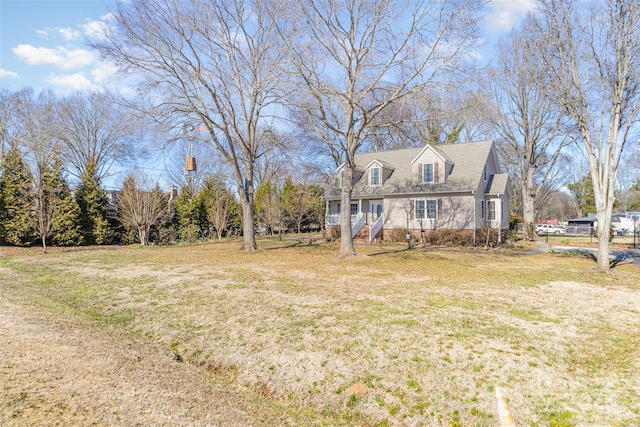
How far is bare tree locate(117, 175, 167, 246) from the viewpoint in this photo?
20.0 m

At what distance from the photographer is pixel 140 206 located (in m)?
20.1

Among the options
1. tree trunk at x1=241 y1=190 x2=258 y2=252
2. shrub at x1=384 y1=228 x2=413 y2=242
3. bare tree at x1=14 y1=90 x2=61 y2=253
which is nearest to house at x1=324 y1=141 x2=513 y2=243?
shrub at x1=384 y1=228 x2=413 y2=242

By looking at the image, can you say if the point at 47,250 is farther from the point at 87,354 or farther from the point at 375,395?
the point at 375,395

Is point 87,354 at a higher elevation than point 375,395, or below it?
higher

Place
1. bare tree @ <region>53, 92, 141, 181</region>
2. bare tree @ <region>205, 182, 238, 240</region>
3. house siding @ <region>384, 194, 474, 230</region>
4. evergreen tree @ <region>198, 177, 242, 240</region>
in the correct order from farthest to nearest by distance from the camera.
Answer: bare tree @ <region>53, 92, 141, 181</region> → evergreen tree @ <region>198, 177, 242, 240</region> → bare tree @ <region>205, 182, 238, 240</region> → house siding @ <region>384, 194, 474, 230</region>

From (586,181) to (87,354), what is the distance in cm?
6219

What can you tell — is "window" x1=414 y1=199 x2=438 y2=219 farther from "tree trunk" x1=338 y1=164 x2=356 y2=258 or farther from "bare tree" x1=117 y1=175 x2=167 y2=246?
"bare tree" x1=117 y1=175 x2=167 y2=246

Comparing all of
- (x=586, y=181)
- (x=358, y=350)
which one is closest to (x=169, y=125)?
(x=358, y=350)

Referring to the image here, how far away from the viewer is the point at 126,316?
6.79 metres

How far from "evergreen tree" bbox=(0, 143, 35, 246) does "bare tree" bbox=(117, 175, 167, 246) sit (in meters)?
4.22

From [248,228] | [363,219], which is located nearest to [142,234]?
[248,228]

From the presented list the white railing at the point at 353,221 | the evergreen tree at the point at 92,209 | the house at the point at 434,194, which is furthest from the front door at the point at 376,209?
the evergreen tree at the point at 92,209

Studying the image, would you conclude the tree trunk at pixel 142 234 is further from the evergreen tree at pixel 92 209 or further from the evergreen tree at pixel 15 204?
the evergreen tree at pixel 15 204

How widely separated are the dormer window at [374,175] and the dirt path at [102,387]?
71.1 feet
